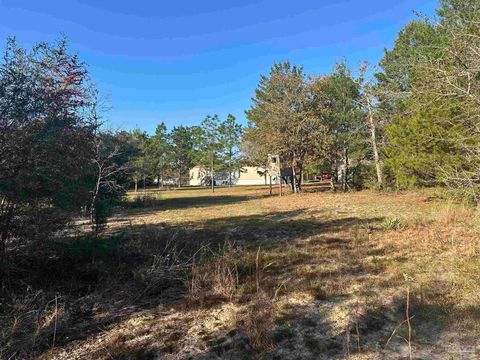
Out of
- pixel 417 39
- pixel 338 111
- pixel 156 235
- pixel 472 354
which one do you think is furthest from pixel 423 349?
pixel 338 111

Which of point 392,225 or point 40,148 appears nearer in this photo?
point 40,148

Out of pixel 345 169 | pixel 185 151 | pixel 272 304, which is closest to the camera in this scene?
pixel 272 304

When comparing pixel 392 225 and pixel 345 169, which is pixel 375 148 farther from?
pixel 392 225

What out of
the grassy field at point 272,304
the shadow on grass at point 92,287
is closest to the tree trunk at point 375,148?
the grassy field at point 272,304

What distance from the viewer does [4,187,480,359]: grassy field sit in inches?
123

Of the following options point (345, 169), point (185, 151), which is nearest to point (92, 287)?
point (345, 169)

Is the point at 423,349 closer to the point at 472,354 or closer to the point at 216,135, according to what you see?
the point at 472,354

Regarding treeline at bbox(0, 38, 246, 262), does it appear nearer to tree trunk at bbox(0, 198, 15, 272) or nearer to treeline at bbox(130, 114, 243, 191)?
tree trunk at bbox(0, 198, 15, 272)

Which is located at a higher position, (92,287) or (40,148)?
(40,148)

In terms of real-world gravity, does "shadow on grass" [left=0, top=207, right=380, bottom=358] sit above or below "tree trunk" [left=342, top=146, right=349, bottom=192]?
below

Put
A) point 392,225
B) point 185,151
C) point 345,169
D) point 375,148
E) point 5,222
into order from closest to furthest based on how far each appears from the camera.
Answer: point 5,222, point 392,225, point 375,148, point 345,169, point 185,151

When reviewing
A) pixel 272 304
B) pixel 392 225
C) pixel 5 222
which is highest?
pixel 5 222

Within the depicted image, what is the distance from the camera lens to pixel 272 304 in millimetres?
4000

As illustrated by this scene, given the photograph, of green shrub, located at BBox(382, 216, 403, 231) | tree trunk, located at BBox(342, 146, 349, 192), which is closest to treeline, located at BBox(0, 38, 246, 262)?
green shrub, located at BBox(382, 216, 403, 231)
